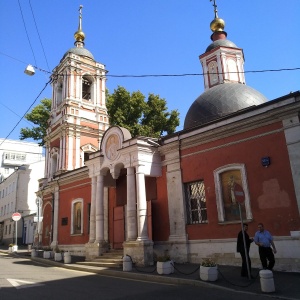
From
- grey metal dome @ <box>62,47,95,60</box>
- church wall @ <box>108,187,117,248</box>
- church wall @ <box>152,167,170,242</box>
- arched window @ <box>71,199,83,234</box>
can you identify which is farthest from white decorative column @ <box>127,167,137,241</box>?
grey metal dome @ <box>62,47,95,60</box>

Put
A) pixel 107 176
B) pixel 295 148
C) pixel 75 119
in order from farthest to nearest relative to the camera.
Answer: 1. pixel 75 119
2. pixel 107 176
3. pixel 295 148

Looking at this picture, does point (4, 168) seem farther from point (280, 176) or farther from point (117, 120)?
point (280, 176)

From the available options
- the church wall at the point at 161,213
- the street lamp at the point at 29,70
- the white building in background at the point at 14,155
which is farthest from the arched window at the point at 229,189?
the white building in background at the point at 14,155

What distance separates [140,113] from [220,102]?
50.0 feet

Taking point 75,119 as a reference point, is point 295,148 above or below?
below

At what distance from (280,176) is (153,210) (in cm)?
635

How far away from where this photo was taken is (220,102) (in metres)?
17.6

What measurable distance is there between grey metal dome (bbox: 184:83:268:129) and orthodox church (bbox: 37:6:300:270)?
0.06 metres

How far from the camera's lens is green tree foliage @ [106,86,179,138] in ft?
102

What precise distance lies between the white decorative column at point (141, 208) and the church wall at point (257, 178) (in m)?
1.92

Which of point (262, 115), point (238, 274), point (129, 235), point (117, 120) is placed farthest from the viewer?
point (117, 120)

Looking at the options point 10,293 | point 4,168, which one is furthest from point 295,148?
point 4,168

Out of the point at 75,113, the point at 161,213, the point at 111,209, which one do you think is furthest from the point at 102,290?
the point at 75,113

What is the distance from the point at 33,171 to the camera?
41.6 metres
